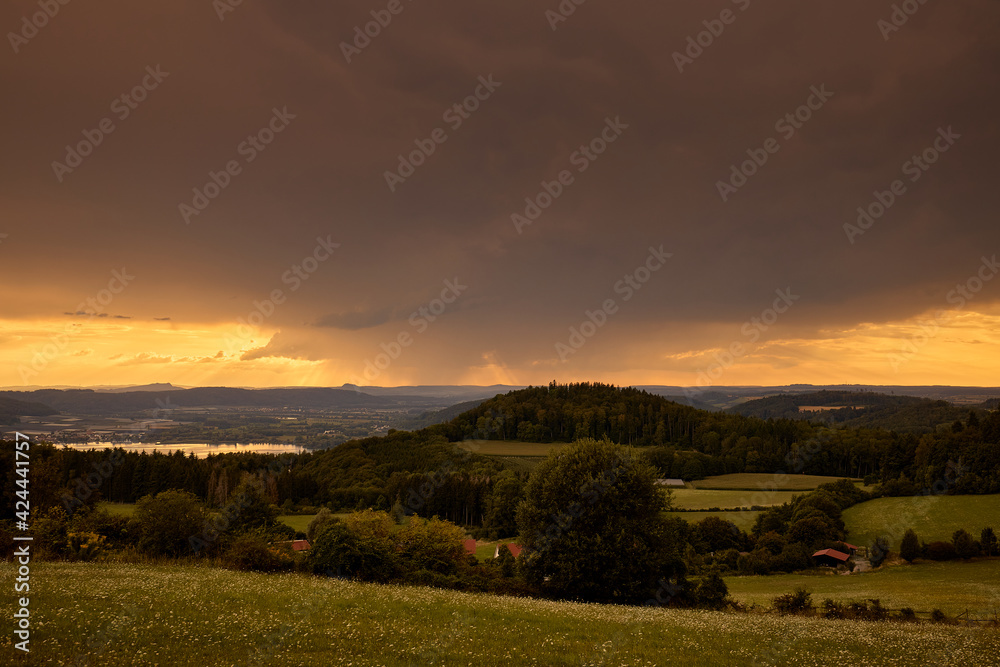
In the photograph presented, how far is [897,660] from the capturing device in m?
13.6

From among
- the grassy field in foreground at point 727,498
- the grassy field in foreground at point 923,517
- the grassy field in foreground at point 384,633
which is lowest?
the grassy field in foreground at point 727,498

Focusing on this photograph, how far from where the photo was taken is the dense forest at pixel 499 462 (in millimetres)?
102375

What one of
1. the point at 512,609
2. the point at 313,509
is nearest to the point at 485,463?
the point at 313,509

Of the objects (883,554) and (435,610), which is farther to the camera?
(883,554)

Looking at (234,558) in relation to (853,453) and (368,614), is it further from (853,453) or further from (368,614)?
(853,453)

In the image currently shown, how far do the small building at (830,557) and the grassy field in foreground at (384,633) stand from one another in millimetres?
56955

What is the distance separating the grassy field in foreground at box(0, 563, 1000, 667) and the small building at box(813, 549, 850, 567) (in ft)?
187

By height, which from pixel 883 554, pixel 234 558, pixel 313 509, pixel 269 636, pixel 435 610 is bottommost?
pixel 313 509

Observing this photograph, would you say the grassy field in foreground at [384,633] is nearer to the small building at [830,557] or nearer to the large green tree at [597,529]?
the large green tree at [597,529]

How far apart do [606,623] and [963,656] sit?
9.61m

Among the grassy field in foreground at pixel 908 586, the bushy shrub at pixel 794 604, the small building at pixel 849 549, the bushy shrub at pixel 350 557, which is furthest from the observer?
the small building at pixel 849 549

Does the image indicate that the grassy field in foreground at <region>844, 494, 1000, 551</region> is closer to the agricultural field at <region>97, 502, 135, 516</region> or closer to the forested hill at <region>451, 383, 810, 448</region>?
the forested hill at <region>451, 383, 810, 448</region>

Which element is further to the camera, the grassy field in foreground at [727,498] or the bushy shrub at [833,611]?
the grassy field in foreground at [727,498]

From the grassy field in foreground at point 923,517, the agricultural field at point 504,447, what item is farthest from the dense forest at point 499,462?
the grassy field in foreground at point 923,517
